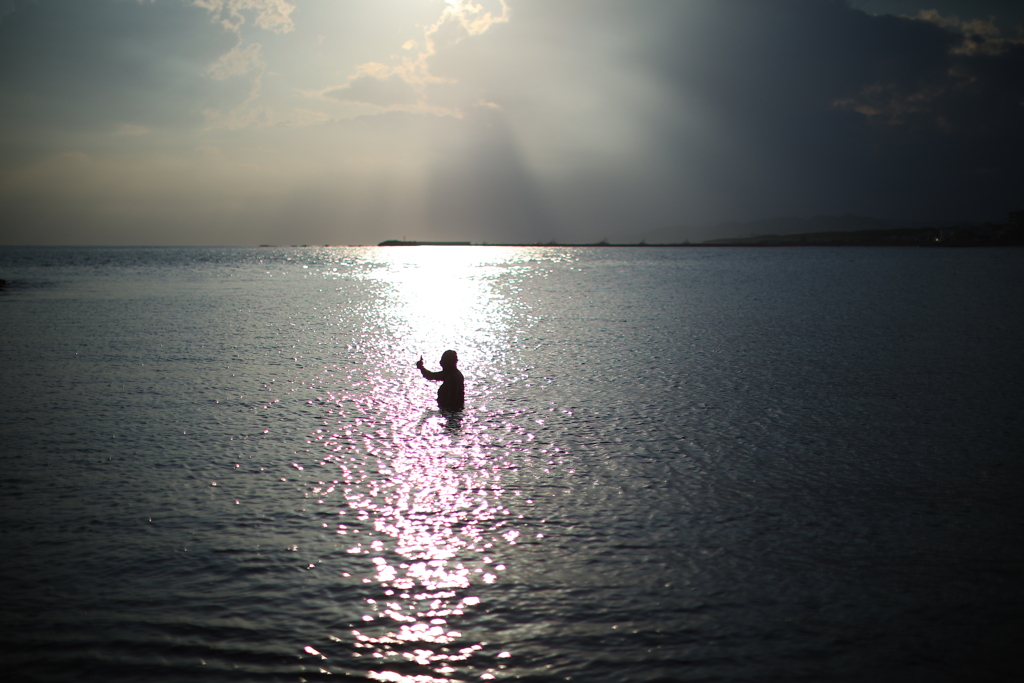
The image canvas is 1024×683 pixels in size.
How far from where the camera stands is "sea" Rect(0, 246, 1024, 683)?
739 centimetres

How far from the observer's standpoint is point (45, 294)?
62375 millimetres

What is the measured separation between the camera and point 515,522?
1095cm

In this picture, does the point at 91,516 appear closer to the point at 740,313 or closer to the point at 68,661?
the point at 68,661

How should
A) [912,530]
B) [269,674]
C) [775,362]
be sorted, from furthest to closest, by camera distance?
[775,362]
[912,530]
[269,674]

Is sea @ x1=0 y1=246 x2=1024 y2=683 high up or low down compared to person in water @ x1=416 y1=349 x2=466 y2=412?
down

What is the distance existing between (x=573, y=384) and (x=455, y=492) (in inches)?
431

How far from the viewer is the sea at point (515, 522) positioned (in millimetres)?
7391

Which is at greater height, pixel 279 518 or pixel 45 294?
pixel 45 294

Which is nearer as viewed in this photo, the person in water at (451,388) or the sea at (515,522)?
the sea at (515,522)

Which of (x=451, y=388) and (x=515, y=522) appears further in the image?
(x=451, y=388)

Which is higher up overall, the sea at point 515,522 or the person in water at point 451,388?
the person in water at point 451,388

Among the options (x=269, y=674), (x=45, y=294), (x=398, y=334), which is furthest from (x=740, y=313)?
(x=45, y=294)

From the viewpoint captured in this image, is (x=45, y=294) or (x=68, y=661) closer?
(x=68, y=661)

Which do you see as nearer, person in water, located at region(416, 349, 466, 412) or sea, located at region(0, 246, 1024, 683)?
sea, located at region(0, 246, 1024, 683)
